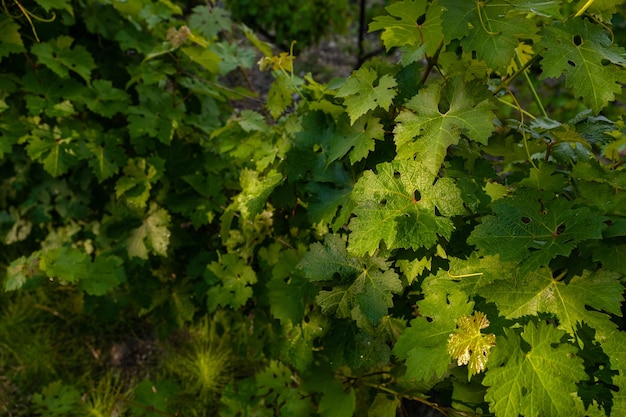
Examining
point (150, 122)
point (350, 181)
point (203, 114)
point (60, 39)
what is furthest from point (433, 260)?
point (60, 39)

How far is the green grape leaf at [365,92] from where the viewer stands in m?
1.17

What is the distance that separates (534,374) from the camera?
3.03 feet

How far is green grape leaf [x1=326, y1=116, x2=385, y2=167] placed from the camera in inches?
48.5

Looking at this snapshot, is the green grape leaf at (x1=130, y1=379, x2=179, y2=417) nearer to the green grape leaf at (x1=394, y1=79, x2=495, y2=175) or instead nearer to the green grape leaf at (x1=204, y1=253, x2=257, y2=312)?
the green grape leaf at (x1=204, y1=253, x2=257, y2=312)

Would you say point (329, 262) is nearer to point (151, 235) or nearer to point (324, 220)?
point (324, 220)

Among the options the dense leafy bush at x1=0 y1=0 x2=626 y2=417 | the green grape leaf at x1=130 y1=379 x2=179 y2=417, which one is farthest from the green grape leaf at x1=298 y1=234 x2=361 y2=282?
the green grape leaf at x1=130 y1=379 x2=179 y2=417

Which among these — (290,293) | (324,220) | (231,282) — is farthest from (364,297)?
(231,282)

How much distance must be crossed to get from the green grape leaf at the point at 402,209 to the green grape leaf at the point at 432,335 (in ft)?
0.49

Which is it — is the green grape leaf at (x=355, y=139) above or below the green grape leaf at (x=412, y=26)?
below

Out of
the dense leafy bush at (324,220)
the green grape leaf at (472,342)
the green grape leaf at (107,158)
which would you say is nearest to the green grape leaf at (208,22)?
the dense leafy bush at (324,220)

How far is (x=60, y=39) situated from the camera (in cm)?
200

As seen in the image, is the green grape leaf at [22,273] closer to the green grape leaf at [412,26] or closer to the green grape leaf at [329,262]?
the green grape leaf at [329,262]

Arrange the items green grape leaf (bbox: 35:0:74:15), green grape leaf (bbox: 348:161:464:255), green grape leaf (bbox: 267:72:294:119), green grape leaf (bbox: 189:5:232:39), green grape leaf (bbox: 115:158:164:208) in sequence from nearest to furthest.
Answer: green grape leaf (bbox: 348:161:464:255), green grape leaf (bbox: 267:72:294:119), green grape leaf (bbox: 35:0:74:15), green grape leaf (bbox: 115:158:164:208), green grape leaf (bbox: 189:5:232:39)

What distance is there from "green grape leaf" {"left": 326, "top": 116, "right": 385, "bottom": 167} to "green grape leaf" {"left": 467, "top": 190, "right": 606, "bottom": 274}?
35 centimetres
